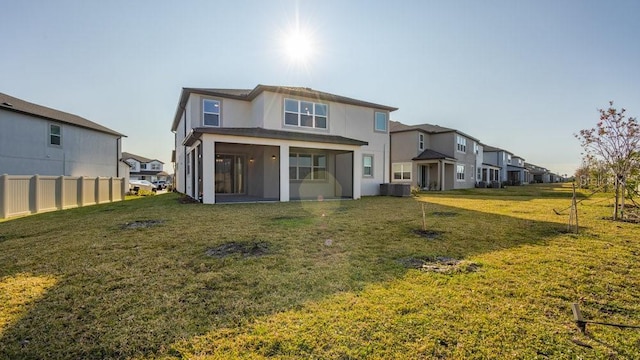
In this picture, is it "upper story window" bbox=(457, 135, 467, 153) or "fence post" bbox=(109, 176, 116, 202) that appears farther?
"upper story window" bbox=(457, 135, 467, 153)

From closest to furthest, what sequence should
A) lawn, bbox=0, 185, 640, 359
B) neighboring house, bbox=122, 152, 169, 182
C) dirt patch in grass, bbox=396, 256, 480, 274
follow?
lawn, bbox=0, 185, 640, 359 < dirt patch in grass, bbox=396, 256, 480, 274 < neighboring house, bbox=122, 152, 169, 182

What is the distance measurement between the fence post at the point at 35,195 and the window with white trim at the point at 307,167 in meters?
11.0

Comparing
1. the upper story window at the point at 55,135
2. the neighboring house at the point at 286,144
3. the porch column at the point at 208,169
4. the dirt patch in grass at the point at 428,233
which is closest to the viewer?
the dirt patch in grass at the point at 428,233

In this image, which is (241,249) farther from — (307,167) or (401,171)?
(401,171)

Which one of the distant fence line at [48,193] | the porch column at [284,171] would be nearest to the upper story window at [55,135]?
the distant fence line at [48,193]

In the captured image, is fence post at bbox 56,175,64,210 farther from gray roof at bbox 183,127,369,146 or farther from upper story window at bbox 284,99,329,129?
upper story window at bbox 284,99,329,129

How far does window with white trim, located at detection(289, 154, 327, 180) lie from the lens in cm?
1677

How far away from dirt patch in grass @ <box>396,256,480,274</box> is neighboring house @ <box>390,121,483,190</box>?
2192cm

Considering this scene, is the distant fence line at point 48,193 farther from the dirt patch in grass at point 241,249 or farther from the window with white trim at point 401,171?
the window with white trim at point 401,171

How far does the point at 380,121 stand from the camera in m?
19.2

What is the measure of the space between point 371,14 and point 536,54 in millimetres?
8738

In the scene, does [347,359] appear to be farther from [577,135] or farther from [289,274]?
[577,135]

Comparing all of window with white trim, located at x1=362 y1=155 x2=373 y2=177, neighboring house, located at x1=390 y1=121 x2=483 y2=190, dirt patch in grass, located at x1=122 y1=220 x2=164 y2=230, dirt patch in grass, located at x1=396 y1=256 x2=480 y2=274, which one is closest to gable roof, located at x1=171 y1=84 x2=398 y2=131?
window with white trim, located at x1=362 y1=155 x2=373 y2=177

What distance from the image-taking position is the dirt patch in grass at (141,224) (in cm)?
746
